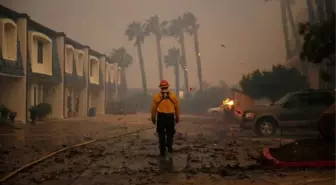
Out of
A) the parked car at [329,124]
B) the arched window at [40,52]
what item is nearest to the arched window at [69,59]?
the arched window at [40,52]

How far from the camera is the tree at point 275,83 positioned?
95.6ft

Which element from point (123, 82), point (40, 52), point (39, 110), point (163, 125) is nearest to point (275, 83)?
point (39, 110)

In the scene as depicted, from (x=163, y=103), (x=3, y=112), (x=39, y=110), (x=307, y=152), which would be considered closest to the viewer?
(x=307, y=152)

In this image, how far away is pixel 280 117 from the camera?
15398 millimetres

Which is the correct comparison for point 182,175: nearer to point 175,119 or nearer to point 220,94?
point 175,119

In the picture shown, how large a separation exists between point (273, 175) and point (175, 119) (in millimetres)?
3498

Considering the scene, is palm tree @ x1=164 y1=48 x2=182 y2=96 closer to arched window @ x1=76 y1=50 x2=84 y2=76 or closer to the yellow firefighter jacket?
arched window @ x1=76 y1=50 x2=84 y2=76

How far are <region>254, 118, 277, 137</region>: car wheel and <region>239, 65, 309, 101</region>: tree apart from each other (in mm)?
14140

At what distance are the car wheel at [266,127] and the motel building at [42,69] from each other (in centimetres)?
1404

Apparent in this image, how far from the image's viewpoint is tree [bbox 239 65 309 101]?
2914 cm

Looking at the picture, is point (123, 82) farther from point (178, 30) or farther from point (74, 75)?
point (74, 75)

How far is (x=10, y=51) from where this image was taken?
22625mm

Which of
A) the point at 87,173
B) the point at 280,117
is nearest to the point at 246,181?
the point at 87,173

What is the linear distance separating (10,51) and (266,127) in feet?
51.2
